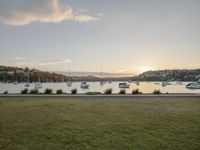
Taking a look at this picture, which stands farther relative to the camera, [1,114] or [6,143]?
[1,114]

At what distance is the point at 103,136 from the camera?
357 inches

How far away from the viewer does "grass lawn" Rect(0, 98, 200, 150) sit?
827cm

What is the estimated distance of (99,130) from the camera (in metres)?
9.72

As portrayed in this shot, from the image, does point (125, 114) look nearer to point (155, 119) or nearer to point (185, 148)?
point (155, 119)

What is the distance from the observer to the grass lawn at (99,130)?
8273 millimetres

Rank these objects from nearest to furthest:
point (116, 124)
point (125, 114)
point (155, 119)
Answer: point (116, 124) < point (155, 119) < point (125, 114)

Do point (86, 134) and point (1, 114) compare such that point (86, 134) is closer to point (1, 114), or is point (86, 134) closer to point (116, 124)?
point (116, 124)

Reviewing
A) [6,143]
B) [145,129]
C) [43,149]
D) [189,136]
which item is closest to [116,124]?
[145,129]

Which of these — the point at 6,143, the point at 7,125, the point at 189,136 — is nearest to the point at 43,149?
the point at 6,143

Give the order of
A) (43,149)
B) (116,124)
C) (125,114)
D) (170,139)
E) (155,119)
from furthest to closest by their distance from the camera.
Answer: (125,114) < (155,119) < (116,124) < (170,139) < (43,149)

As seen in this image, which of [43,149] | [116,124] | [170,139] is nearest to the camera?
[43,149]

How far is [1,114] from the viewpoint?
12.9 metres

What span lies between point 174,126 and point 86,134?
4.14 m

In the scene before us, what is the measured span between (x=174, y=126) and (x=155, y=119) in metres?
→ 1.33
